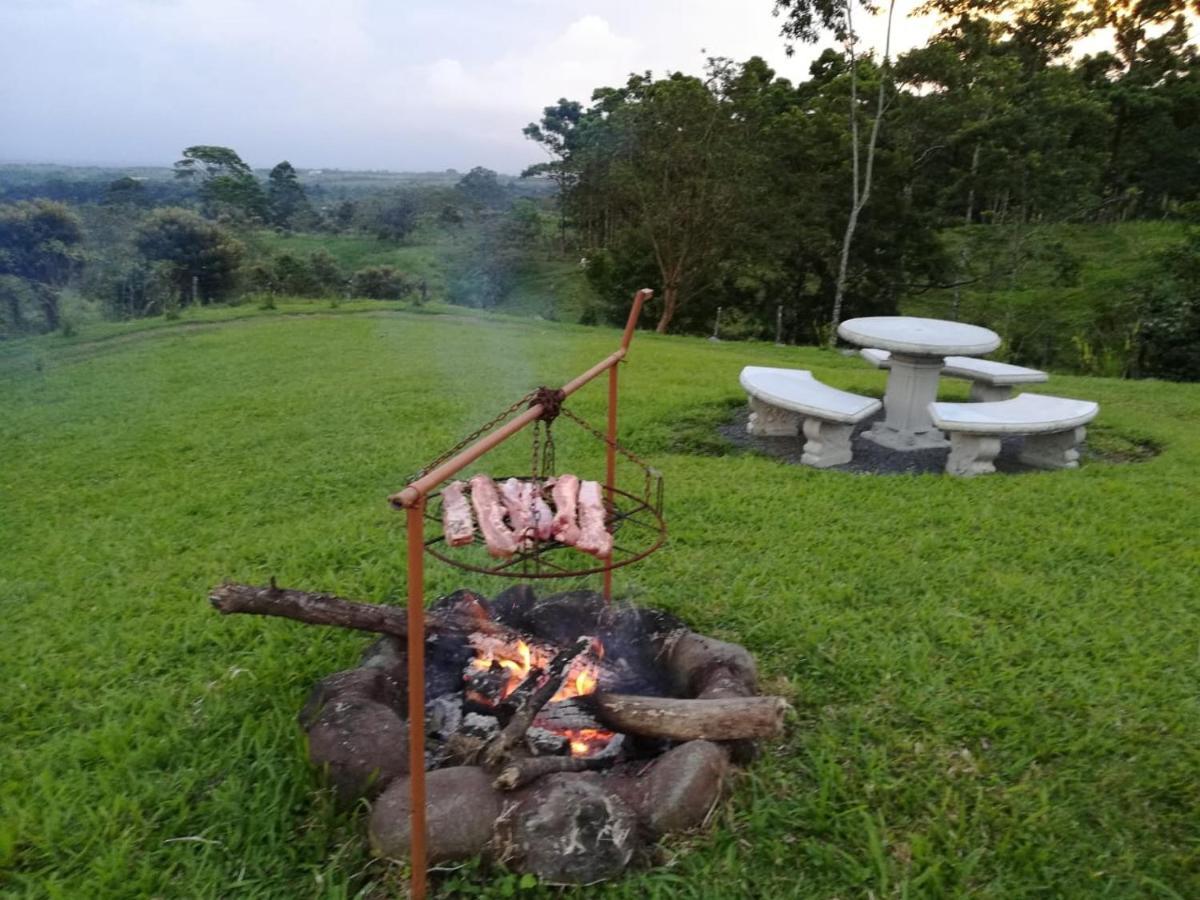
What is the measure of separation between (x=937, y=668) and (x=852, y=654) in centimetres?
34

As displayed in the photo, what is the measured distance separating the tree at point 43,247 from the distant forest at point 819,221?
0.04 metres

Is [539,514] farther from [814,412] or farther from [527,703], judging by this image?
[814,412]

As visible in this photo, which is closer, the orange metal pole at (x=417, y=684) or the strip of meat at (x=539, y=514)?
the orange metal pole at (x=417, y=684)

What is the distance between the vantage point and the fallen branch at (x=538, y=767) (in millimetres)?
2424

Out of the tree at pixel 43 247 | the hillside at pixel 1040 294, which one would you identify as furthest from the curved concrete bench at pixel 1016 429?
the tree at pixel 43 247

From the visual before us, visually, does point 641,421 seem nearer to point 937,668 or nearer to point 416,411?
point 416,411

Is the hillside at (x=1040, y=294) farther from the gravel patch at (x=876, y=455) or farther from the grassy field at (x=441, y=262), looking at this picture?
the gravel patch at (x=876, y=455)

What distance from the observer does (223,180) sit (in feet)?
87.4

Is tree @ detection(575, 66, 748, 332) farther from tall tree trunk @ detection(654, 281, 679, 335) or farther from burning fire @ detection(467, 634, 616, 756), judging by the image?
burning fire @ detection(467, 634, 616, 756)

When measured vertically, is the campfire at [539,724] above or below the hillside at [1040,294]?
below

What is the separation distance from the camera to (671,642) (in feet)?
10.8

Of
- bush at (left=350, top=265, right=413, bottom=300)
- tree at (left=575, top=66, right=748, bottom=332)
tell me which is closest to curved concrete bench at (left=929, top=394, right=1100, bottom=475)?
tree at (left=575, top=66, right=748, bottom=332)

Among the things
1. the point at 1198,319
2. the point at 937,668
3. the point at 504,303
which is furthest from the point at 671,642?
the point at 504,303

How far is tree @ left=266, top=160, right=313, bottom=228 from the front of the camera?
29.3 m
